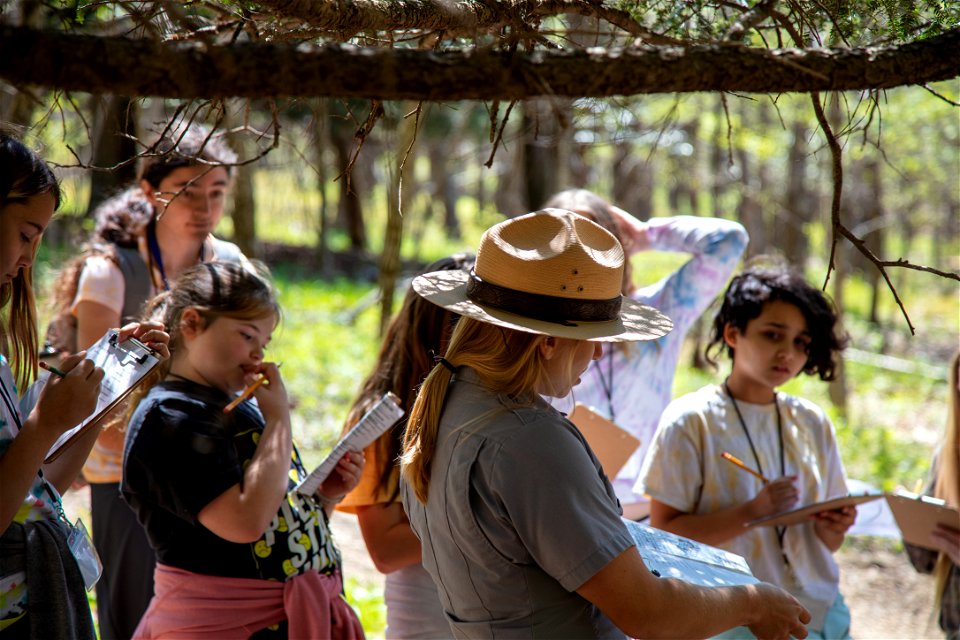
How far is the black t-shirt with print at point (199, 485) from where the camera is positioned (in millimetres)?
2260

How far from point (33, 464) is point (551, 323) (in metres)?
1.09

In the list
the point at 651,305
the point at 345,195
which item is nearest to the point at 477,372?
the point at 651,305

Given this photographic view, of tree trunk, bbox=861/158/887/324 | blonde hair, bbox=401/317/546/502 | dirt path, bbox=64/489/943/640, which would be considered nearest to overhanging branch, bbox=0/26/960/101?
blonde hair, bbox=401/317/546/502

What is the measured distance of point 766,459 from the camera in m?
2.92

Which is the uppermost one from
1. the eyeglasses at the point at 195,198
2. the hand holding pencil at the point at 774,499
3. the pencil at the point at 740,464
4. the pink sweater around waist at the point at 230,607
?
the eyeglasses at the point at 195,198

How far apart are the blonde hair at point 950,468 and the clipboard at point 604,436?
1.38 m

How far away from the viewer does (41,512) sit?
196cm

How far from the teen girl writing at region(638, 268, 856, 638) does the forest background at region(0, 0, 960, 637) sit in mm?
382

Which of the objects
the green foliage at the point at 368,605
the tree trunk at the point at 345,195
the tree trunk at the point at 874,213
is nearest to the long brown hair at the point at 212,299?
→ the green foliage at the point at 368,605

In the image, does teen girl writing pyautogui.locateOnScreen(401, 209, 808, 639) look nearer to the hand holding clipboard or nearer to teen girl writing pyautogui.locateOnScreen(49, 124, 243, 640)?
the hand holding clipboard

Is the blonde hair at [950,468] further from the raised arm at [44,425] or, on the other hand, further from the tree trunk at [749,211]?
the tree trunk at [749,211]

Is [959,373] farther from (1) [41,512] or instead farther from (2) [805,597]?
(1) [41,512]

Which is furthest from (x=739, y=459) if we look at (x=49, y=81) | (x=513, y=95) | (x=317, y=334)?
(x=317, y=334)

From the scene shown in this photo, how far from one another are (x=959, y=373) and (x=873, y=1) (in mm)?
1899
